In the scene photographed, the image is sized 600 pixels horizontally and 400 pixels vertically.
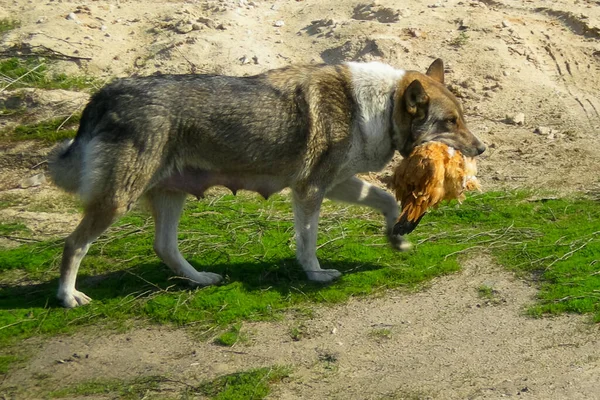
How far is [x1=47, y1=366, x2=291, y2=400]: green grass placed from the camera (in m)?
6.41

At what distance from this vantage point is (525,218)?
32.8 ft

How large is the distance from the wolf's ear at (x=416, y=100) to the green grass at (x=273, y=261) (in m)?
1.50

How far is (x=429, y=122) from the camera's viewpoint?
8.38 meters

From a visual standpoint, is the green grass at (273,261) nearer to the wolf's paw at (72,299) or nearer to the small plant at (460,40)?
the wolf's paw at (72,299)

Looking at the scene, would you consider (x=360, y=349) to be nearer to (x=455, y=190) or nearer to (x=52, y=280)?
(x=455, y=190)

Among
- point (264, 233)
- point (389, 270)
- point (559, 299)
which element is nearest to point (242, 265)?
point (264, 233)

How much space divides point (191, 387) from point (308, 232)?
7.66 ft

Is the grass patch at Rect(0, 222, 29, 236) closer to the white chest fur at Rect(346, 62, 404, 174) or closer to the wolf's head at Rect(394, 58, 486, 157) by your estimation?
the white chest fur at Rect(346, 62, 404, 174)

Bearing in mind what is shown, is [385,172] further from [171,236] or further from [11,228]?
[11,228]

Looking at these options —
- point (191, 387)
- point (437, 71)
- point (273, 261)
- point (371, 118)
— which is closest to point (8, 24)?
point (273, 261)

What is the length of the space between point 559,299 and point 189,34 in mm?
8528

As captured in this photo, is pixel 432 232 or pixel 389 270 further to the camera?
pixel 432 232

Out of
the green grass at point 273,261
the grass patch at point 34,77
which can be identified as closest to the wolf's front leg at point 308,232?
the green grass at point 273,261

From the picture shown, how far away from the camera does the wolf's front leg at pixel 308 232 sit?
27.3 ft
